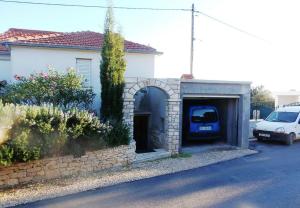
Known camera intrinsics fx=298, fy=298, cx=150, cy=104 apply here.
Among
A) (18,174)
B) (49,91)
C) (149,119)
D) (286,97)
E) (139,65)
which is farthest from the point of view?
(286,97)

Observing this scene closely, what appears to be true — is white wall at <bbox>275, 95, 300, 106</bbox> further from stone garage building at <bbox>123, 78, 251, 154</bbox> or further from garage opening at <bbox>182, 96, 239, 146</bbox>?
stone garage building at <bbox>123, 78, 251, 154</bbox>

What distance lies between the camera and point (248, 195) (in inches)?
297

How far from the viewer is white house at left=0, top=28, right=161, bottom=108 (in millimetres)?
14633

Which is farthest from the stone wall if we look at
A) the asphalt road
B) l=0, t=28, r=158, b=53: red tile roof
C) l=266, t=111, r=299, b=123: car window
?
l=266, t=111, r=299, b=123: car window

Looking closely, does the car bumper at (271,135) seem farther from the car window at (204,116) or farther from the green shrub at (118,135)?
the green shrub at (118,135)

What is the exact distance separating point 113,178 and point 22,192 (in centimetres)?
256


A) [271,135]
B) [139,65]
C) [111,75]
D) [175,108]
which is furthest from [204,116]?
[111,75]

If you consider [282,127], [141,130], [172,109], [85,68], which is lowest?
[141,130]

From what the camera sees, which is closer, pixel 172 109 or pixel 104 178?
pixel 104 178

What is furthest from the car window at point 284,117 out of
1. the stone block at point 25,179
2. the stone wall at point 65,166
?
the stone block at point 25,179

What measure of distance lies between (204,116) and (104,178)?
692 centimetres

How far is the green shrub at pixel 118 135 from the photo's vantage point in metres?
10.4

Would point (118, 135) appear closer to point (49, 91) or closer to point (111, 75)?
point (111, 75)

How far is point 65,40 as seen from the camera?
51.9 ft
